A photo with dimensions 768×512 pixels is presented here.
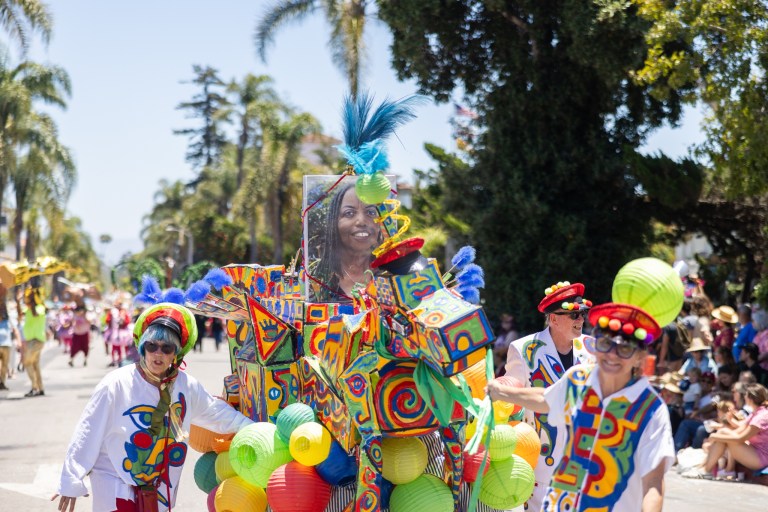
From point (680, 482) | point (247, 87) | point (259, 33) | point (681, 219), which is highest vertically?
point (247, 87)

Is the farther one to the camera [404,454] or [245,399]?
[245,399]

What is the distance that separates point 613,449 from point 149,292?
3.62 meters

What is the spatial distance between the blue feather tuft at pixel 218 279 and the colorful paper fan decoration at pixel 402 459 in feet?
5.54

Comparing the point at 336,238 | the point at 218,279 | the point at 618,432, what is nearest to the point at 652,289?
the point at 618,432

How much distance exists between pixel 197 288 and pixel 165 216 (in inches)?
Answer: 3325

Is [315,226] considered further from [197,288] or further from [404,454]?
[404,454]

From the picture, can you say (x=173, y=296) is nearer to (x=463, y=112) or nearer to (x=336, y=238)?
(x=336, y=238)

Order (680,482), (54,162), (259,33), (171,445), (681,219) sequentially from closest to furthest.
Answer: (171,445), (680,482), (681,219), (259,33), (54,162)

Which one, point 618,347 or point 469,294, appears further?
point 469,294

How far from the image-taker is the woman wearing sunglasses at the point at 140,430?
16.8ft

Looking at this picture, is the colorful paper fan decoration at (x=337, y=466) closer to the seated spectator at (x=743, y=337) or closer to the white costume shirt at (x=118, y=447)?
the white costume shirt at (x=118, y=447)

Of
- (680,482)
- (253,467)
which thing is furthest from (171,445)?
(680,482)

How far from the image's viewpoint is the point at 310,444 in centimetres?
563

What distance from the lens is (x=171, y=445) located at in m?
5.36
